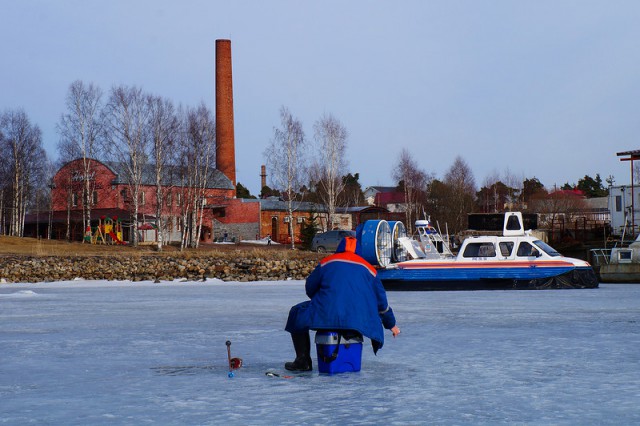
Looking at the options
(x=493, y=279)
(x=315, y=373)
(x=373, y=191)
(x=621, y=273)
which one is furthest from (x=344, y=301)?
(x=373, y=191)

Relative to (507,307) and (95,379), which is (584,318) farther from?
(95,379)

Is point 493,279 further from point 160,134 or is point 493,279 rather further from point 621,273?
point 160,134

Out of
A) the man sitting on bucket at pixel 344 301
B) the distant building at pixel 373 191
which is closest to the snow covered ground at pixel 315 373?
the man sitting on bucket at pixel 344 301

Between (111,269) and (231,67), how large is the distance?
35584mm

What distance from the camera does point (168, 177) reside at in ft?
186

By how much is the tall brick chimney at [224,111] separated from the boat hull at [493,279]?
1776 inches

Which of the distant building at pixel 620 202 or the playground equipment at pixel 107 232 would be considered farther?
the playground equipment at pixel 107 232

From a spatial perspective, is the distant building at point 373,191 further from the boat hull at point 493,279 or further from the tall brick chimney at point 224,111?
the boat hull at point 493,279

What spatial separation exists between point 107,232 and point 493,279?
37637 millimetres

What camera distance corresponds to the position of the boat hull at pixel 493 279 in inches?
945

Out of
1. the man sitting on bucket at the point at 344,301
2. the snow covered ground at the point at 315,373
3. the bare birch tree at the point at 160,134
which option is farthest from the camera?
the bare birch tree at the point at 160,134

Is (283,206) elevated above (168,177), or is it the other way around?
(168,177)

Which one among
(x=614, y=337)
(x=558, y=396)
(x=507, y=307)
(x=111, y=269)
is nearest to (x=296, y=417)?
(x=558, y=396)

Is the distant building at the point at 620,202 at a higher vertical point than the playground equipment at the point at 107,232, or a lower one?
higher
